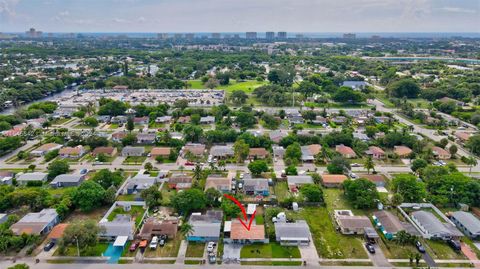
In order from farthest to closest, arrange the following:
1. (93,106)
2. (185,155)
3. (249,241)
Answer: (93,106), (185,155), (249,241)

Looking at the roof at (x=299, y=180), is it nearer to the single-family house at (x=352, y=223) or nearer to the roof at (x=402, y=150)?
the single-family house at (x=352, y=223)

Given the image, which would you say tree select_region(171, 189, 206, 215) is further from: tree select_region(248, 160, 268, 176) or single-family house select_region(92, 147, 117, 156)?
single-family house select_region(92, 147, 117, 156)

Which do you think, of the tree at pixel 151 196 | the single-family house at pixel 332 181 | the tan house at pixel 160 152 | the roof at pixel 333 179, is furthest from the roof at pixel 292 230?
the tan house at pixel 160 152

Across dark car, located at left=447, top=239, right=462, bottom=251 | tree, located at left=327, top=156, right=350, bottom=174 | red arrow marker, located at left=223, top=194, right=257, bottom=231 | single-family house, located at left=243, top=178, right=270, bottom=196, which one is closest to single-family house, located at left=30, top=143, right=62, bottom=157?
red arrow marker, located at left=223, top=194, right=257, bottom=231

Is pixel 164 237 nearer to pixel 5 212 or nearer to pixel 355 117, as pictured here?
pixel 5 212

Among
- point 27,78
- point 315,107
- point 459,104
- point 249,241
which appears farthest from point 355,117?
point 27,78

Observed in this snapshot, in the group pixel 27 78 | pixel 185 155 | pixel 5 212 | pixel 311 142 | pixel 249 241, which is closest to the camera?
pixel 249 241

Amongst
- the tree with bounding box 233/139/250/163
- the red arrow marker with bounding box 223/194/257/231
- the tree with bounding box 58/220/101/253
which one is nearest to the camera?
the tree with bounding box 58/220/101/253
